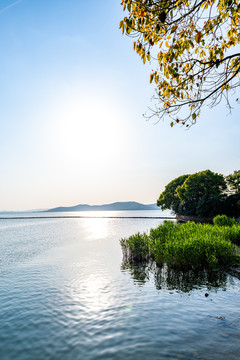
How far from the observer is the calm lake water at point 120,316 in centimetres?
645

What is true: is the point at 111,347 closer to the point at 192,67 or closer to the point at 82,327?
the point at 82,327

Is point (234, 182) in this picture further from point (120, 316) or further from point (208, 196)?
point (120, 316)

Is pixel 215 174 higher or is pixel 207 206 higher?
pixel 215 174

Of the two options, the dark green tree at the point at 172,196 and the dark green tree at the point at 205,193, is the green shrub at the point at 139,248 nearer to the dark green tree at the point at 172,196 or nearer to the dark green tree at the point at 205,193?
the dark green tree at the point at 205,193

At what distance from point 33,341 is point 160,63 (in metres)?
9.42

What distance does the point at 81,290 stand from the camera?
1222 centimetres

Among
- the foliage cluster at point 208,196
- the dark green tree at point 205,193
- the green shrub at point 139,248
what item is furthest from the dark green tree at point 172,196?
the green shrub at point 139,248

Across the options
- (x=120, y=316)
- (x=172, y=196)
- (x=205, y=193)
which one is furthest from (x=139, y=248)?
(x=172, y=196)

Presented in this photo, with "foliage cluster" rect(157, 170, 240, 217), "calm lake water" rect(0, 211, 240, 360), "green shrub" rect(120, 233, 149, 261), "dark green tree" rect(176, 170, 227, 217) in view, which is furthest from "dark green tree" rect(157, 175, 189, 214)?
"calm lake water" rect(0, 211, 240, 360)

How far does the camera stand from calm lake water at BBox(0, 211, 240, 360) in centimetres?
645

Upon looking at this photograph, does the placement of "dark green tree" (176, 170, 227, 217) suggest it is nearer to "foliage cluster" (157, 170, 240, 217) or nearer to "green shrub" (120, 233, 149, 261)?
"foliage cluster" (157, 170, 240, 217)

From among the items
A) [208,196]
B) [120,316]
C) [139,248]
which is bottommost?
[120,316]

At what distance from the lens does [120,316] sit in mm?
8680

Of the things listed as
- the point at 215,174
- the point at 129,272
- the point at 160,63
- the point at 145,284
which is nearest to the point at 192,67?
the point at 160,63
